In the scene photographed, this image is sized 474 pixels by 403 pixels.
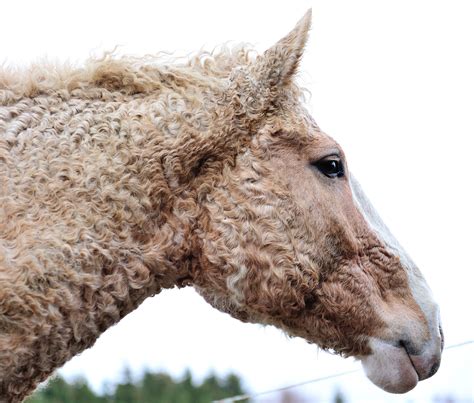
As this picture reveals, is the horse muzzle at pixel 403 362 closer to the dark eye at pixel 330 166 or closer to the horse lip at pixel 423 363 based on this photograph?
→ the horse lip at pixel 423 363

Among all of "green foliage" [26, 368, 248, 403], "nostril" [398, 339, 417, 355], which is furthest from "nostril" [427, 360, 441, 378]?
"green foliage" [26, 368, 248, 403]

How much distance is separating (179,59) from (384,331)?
154 cm

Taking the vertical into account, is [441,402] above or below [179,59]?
below

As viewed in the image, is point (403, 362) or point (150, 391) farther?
point (150, 391)

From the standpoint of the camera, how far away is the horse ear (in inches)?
169

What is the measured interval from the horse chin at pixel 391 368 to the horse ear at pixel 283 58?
1272 millimetres

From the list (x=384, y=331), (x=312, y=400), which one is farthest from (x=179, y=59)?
(x=312, y=400)

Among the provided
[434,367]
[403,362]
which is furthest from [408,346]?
[434,367]

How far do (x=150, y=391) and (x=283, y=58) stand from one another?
252 inches

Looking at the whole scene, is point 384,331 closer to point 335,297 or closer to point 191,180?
point 335,297

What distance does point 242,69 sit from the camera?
14.4 feet

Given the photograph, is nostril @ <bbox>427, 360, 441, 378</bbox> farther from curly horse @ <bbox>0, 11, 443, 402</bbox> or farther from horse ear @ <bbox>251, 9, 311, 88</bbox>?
horse ear @ <bbox>251, 9, 311, 88</bbox>

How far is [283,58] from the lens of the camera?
4.31 metres

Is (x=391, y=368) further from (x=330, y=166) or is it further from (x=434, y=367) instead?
(x=330, y=166)
